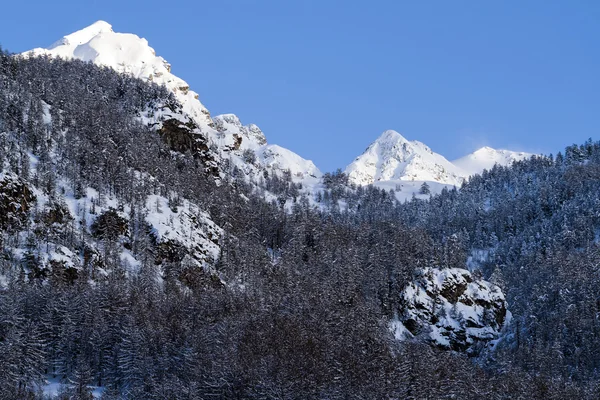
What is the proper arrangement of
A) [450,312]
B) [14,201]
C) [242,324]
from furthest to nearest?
1. [450,312]
2. [14,201]
3. [242,324]

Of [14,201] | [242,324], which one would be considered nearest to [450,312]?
[242,324]

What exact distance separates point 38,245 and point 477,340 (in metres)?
125

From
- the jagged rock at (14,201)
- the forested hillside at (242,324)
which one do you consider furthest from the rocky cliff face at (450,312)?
the jagged rock at (14,201)

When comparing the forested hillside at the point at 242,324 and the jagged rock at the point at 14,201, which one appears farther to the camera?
the jagged rock at the point at 14,201

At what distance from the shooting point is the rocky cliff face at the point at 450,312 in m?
184

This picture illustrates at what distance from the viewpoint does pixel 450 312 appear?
627 ft

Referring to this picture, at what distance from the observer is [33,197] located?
598ft

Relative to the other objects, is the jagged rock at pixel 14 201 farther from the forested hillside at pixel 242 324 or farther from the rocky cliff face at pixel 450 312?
the rocky cliff face at pixel 450 312

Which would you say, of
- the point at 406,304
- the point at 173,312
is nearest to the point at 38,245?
the point at 173,312

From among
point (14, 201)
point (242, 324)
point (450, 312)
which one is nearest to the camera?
point (242, 324)

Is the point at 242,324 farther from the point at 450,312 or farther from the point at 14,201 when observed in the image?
the point at 14,201

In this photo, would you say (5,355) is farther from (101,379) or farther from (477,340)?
(477,340)

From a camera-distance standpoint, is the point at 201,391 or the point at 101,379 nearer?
the point at 201,391

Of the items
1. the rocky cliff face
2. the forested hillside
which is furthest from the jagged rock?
the rocky cliff face
